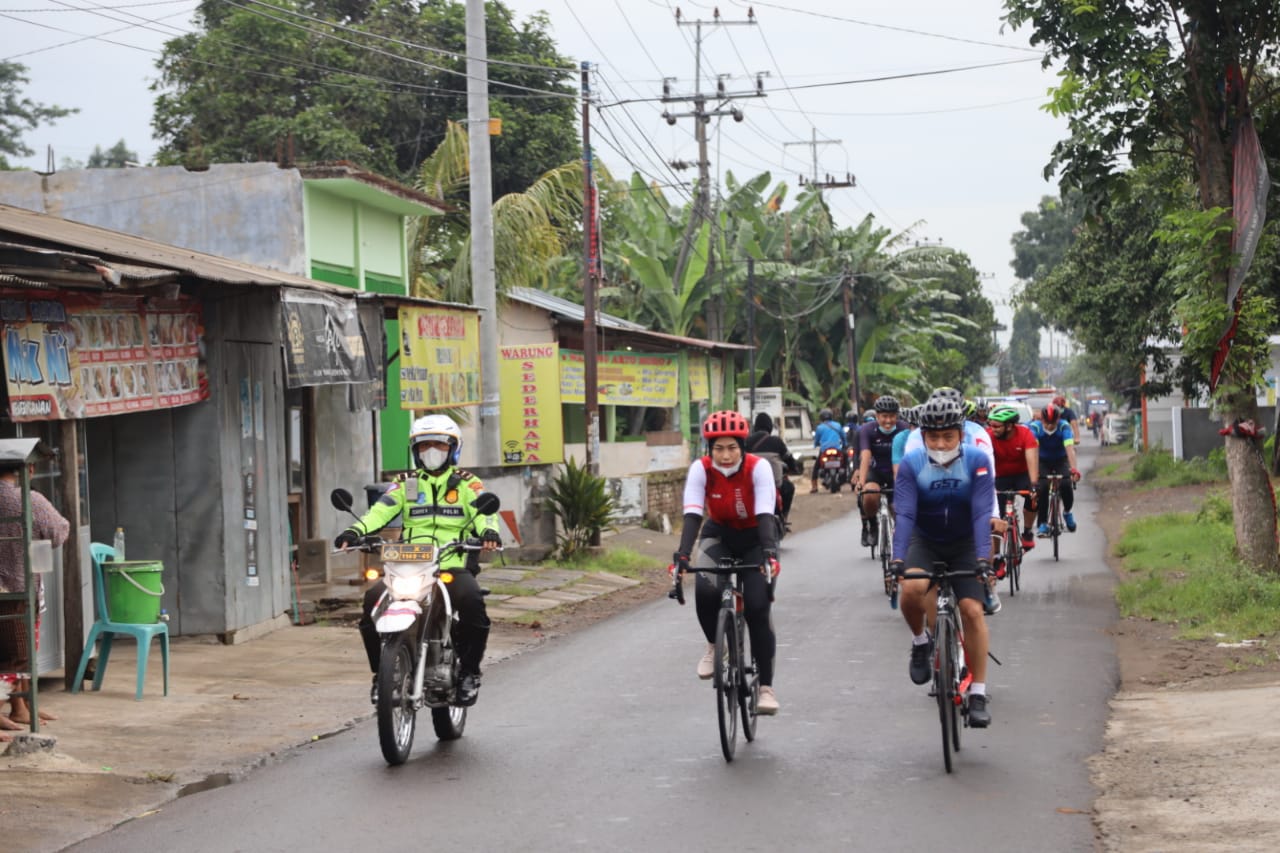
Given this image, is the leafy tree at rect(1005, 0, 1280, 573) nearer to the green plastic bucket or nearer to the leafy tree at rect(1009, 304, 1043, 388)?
the green plastic bucket

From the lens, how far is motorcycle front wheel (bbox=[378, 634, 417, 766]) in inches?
307

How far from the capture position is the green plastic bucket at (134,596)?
10.7m

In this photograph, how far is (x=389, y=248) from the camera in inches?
881

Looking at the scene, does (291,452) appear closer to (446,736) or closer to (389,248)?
(389,248)

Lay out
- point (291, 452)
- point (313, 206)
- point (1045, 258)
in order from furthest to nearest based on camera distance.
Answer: point (1045, 258) < point (313, 206) < point (291, 452)

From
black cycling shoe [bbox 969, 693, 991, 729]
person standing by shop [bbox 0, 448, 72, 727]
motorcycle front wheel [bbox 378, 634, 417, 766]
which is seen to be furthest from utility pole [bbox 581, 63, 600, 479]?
black cycling shoe [bbox 969, 693, 991, 729]

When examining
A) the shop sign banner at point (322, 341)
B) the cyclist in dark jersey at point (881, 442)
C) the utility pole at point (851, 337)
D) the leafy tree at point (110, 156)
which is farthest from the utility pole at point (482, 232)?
the leafy tree at point (110, 156)

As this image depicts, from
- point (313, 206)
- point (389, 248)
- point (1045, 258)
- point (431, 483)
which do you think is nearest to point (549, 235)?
point (389, 248)

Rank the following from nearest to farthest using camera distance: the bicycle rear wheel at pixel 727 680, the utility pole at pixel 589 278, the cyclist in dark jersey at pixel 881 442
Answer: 1. the bicycle rear wheel at pixel 727 680
2. the cyclist in dark jersey at pixel 881 442
3. the utility pole at pixel 589 278

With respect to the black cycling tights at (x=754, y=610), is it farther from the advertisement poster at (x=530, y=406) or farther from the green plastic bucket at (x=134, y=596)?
the advertisement poster at (x=530, y=406)

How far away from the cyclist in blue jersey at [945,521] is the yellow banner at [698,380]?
93.2 ft

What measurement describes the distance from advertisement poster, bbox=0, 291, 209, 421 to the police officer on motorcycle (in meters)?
3.03

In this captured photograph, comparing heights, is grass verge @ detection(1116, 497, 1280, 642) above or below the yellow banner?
below

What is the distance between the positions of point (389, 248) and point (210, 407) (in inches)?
364
